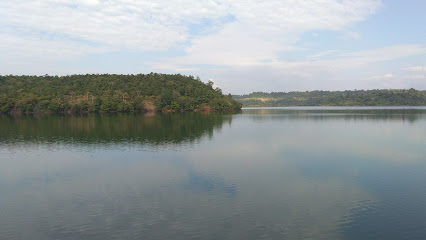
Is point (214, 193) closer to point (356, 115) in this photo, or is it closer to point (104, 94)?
point (356, 115)

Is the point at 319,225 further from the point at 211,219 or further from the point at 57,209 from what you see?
the point at 57,209

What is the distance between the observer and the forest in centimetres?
12681

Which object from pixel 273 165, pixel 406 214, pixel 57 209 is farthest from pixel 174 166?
pixel 406 214

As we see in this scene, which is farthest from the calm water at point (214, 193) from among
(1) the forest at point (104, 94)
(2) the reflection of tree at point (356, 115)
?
(1) the forest at point (104, 94)

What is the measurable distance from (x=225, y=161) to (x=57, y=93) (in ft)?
428

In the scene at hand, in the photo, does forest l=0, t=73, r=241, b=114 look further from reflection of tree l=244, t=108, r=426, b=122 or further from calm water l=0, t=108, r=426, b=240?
calm water l=0, t=108, r=426, b=240

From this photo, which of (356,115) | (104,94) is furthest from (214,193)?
(104,94)

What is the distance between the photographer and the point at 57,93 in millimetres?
134250

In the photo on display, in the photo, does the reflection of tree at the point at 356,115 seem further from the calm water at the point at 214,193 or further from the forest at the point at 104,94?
the calm water at the point at 214,193

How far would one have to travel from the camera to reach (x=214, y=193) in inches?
713

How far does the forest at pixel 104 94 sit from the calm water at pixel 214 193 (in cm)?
10128

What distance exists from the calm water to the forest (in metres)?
101

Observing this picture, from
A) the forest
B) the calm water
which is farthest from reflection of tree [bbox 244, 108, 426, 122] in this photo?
the calm water

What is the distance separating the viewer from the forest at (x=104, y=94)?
416ft
